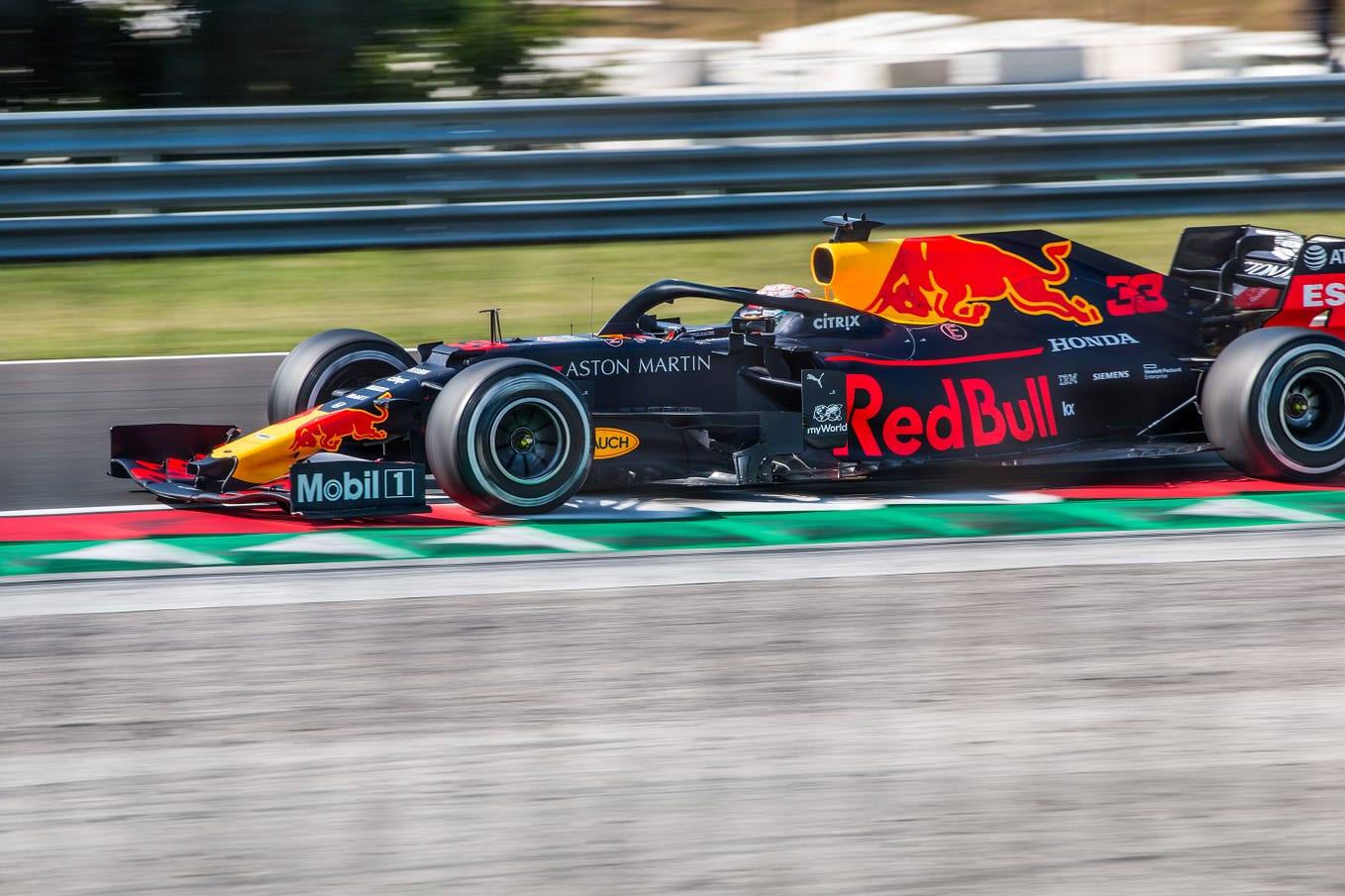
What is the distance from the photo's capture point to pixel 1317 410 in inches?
275

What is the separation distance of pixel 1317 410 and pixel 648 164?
531 cm

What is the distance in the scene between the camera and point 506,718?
4051mm

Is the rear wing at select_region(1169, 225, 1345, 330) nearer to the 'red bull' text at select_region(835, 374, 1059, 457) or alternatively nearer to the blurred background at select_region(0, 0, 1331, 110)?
the 'red bull' text at select_region(835, 374, 1059, 457)

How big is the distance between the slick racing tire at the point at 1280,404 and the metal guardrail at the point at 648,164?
180 inches

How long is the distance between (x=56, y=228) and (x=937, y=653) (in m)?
7.74

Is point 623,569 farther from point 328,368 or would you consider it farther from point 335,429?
point 328,368

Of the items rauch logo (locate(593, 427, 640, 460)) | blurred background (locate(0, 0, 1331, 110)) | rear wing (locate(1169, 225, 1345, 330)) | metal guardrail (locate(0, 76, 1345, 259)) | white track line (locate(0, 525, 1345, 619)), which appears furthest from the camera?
blurred background (locate(0, 0, 1331, 110))

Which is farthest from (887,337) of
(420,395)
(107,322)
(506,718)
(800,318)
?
(107,322)

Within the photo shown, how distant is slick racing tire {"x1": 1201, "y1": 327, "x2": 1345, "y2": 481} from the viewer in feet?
22.1

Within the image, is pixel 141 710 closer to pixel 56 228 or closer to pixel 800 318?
pixel 800 318

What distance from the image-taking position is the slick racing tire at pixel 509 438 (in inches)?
237

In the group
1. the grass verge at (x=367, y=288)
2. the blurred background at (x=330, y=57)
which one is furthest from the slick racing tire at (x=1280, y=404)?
the blurred background at (x=330, y=57)

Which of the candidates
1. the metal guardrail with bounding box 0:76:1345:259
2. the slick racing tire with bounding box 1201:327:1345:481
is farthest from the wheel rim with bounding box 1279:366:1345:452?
the metal guardrail with bounding box 0:76:1345:259

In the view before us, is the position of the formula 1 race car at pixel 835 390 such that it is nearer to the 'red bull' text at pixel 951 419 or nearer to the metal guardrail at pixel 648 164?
the 'red bull' text at pixel 951 419
